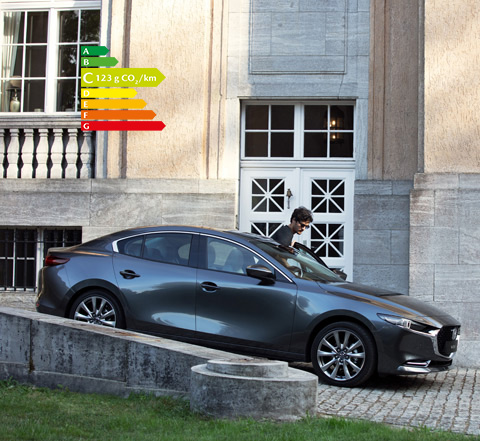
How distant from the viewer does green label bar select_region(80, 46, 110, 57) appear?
47.2 feet

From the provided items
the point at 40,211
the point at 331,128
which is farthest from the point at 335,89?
the point at 40,211

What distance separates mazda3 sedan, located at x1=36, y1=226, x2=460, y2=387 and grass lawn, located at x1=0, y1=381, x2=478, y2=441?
226 centimetres

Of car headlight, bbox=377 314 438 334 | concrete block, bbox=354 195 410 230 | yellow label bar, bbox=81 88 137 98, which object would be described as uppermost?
yellow label bar, bbox=81 88 137 98

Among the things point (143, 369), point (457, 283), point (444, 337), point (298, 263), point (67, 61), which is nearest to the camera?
point (143, 369)

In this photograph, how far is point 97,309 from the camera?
9.52 m

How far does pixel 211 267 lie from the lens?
9383mm

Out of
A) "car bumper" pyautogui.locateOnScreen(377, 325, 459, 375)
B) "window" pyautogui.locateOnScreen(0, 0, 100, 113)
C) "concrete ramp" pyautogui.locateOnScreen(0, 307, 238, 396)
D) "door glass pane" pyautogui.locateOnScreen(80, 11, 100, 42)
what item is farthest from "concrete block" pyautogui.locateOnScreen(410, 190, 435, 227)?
"door glass pane" pyautogui.locateOnScreen(80, 11, 100, 42)

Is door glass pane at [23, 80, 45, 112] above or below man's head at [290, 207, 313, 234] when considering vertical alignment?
above

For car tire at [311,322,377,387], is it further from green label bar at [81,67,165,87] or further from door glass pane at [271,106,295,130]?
green label bar at [81,67,165,87]

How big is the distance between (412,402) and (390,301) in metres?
1.28

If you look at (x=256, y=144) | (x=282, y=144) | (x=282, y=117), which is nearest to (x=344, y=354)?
(x=282, y=144)

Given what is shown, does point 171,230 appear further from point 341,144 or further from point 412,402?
point 341,144

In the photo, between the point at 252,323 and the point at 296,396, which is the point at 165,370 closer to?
the point at 296,396

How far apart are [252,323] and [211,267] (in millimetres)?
799
